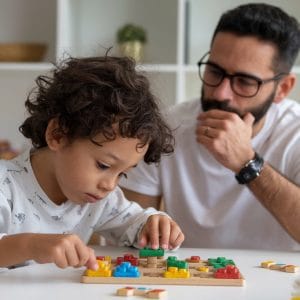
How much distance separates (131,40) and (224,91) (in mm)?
973

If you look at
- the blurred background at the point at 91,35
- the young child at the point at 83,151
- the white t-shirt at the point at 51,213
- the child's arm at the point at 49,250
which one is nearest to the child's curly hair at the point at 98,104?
the young child at the point at 83,151

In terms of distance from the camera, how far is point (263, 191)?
1.62 m

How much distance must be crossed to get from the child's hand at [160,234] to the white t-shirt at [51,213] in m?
0.05

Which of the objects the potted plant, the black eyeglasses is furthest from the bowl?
the black eyeglasses

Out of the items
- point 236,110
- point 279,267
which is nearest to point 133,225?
point 279,267

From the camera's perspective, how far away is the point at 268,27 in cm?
179

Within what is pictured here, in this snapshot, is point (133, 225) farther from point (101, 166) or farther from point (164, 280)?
point (164, 280)

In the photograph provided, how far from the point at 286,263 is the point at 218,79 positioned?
70 cm

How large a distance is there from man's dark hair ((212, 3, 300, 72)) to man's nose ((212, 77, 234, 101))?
A: 153 millimetres

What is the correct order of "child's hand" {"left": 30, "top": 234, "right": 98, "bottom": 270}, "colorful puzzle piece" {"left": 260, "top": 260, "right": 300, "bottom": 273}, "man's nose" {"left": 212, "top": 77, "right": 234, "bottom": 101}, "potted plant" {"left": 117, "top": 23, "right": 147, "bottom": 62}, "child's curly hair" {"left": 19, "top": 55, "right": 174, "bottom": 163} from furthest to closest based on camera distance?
"potted plant" {"left": 117, "top": 23, "right": 147, "bottom": 62}, "man's nose" {"left": 212, "top": 77, "right": 234, "bottom": 101}, "child's curly hair" {"left": 19, "top": 55, "right": 174, "bottom": 163}, "colorful puzzle piece" {"left": 260, "top": 260, "right": 300, "bottom": 273}, "child's hand" {"left": 30, "top": 234, "right": 98, "bottom": 270}

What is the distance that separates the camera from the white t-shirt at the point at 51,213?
49.1 inches

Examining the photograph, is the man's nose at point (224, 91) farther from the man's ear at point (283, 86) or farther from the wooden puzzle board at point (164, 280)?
the wooden puzzle board at point (164, 280)

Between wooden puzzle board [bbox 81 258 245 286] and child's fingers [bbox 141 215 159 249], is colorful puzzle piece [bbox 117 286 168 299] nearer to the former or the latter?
wooden puzzle board [bbox 81 258 245 286]

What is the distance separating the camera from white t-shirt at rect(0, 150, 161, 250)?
4.09ft
